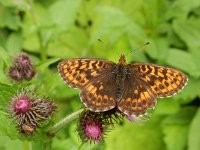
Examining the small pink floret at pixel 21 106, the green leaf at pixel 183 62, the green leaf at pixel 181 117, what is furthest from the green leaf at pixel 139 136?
the small pink floret at pixel 21 106

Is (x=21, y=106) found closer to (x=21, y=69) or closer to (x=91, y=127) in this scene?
(x=91, y=127)

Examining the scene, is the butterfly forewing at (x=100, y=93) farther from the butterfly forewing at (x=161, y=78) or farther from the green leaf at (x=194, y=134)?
the green leaf at (x=194, y=134)

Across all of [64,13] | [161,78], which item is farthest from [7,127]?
[64,13]

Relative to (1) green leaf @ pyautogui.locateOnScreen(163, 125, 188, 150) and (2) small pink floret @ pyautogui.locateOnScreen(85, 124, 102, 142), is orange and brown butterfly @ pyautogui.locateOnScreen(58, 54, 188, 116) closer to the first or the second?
(2) small pink floret @ pyautogui.locateOnScreen(85, 124, 102, 142)

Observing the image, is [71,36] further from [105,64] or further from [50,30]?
[105,64]

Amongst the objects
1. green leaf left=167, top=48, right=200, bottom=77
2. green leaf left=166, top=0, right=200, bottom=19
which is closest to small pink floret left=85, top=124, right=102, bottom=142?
green leaf left=167, top=48, right=200, bottom=77

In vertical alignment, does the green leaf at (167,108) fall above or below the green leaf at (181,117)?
above
